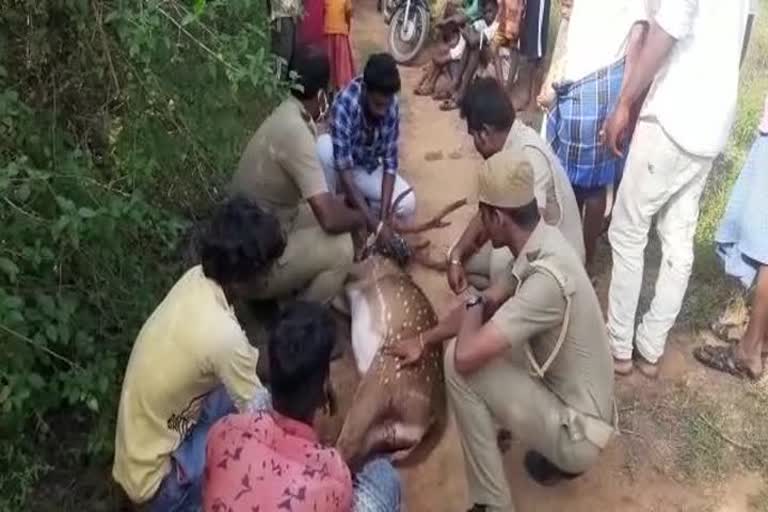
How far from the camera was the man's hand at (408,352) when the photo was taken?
398cm

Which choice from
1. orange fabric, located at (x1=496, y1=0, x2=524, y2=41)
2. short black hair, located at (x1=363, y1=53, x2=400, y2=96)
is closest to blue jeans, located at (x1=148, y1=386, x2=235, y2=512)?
short black hair, located at (x1=363, y1=53, x2=400, y2=96)

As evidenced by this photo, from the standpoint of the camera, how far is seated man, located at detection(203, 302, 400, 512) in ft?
8.34

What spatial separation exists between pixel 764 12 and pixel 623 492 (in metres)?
6.45

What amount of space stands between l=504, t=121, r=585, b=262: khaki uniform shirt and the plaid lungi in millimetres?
588

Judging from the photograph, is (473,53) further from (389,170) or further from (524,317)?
(524,317)

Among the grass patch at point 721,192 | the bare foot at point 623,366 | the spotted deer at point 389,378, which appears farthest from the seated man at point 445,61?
the bare foot at point 623,366

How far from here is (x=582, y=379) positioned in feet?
11.7

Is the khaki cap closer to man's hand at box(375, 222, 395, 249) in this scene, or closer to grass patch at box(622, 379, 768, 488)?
grass patch at box(622, 379, 768, 488)

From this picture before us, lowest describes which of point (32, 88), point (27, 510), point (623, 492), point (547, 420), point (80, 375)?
point (623, 492)

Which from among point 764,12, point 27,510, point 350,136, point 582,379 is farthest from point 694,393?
point 764,12

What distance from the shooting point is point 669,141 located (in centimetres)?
425

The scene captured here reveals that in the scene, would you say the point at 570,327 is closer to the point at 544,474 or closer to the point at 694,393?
the point at 544,474

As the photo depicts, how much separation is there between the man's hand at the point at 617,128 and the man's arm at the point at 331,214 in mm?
1214

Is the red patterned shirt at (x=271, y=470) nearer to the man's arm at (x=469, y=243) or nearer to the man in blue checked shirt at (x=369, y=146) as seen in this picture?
the man's arm at (x=469, y=243)
